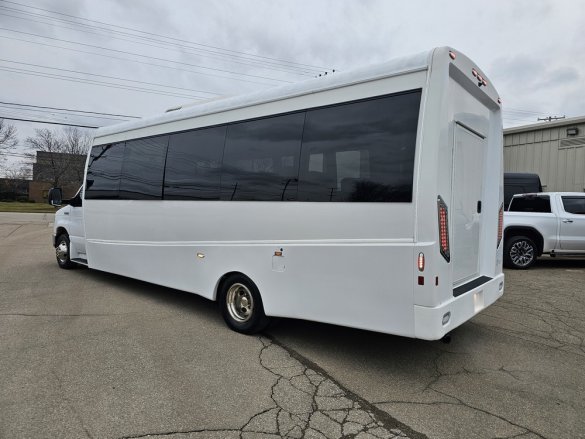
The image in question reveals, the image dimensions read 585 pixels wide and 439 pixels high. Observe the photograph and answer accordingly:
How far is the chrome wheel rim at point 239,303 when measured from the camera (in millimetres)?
5078

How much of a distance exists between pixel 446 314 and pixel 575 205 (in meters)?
8.37

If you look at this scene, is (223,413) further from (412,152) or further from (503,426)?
(412,152)

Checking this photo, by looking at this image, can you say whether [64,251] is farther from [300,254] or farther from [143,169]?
[300,254]

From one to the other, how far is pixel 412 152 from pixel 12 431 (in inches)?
144

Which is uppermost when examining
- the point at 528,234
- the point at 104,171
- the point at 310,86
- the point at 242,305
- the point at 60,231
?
the point at 310,86

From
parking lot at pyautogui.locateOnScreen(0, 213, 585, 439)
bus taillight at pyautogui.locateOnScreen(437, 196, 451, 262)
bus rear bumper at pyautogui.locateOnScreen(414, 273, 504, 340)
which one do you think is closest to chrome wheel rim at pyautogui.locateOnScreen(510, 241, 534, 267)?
parking lot at pyautogui.locateOnScreen(0, 213, 585, 439)

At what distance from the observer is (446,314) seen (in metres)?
3.62

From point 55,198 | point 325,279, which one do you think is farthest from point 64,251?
point 325,279

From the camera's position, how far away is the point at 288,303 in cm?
448

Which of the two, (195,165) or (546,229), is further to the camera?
(546,229)

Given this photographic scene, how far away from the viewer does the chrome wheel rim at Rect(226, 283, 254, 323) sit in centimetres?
508

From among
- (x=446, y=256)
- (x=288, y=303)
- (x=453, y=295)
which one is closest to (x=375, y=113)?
(x=446, y=256)

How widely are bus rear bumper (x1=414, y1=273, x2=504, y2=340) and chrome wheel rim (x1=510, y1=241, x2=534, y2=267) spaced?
6546 millimetres

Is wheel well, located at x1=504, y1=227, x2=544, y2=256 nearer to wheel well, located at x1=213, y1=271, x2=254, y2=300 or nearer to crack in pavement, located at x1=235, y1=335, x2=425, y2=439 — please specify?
wheel well, located at x1=213, y1=271, x2=254, y2=300
